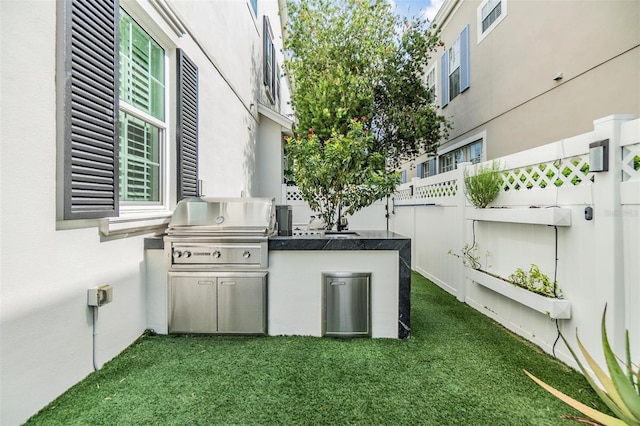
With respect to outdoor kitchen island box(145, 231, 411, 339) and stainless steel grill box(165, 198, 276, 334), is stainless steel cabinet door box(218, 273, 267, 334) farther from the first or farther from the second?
outdoor kitchen island box(145, 231, 411, 339)

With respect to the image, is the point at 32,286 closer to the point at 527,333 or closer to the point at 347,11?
the point at 527,333

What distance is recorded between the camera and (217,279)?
2.98 metres

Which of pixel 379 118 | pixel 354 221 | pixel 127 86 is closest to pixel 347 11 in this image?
pixel 379 118

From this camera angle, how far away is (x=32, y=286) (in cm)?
179

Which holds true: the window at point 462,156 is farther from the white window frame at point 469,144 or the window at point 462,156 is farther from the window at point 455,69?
the window at point 455,69

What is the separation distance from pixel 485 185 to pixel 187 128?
11.5 ft

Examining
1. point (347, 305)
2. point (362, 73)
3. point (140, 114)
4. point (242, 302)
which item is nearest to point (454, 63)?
point (362, 73)

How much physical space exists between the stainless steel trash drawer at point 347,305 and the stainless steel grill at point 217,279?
624 millimetres

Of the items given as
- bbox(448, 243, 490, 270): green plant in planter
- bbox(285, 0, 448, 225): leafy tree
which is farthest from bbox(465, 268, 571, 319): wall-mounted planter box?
bbox(285, 0, 448, 225): leafy tree

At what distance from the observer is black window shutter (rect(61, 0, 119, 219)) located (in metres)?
1.99

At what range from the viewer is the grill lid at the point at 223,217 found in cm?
304

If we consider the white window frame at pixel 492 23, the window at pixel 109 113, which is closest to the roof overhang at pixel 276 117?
the window at pixel 109 113

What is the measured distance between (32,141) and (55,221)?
0.49 metres

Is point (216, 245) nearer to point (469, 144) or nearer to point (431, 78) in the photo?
point (469, 144)
